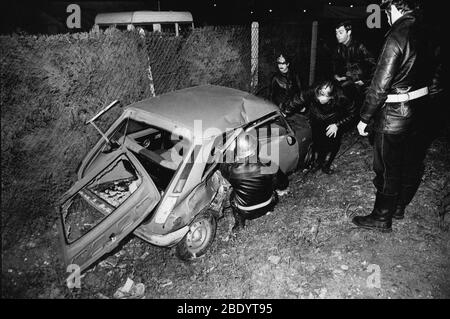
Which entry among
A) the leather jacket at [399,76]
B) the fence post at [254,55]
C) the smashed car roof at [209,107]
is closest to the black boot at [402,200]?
the leather jacket at [399,76]

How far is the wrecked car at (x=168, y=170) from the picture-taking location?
113 inches

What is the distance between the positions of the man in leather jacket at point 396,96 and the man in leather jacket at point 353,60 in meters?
1.97

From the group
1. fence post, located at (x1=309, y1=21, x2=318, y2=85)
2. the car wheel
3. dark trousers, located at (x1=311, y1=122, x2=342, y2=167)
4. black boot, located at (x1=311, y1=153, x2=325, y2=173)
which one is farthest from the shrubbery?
fence post, located at (x1=309, y1=21, x2=318, y2=85)

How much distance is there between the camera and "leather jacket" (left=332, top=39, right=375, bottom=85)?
5219 millimetres

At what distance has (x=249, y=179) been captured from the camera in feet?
10.6

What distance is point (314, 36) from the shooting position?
830 cm

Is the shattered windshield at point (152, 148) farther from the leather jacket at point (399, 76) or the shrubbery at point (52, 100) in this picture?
the leather jacket at point (399, 76)

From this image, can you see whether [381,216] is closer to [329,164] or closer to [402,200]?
[402,200]

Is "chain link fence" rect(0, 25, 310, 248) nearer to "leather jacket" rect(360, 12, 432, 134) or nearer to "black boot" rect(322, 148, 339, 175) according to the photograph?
"black boot" rect(322, 148, 339, 175)

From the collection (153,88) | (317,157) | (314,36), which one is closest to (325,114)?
(317,157)

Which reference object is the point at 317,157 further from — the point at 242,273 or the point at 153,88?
the point at 153,88
